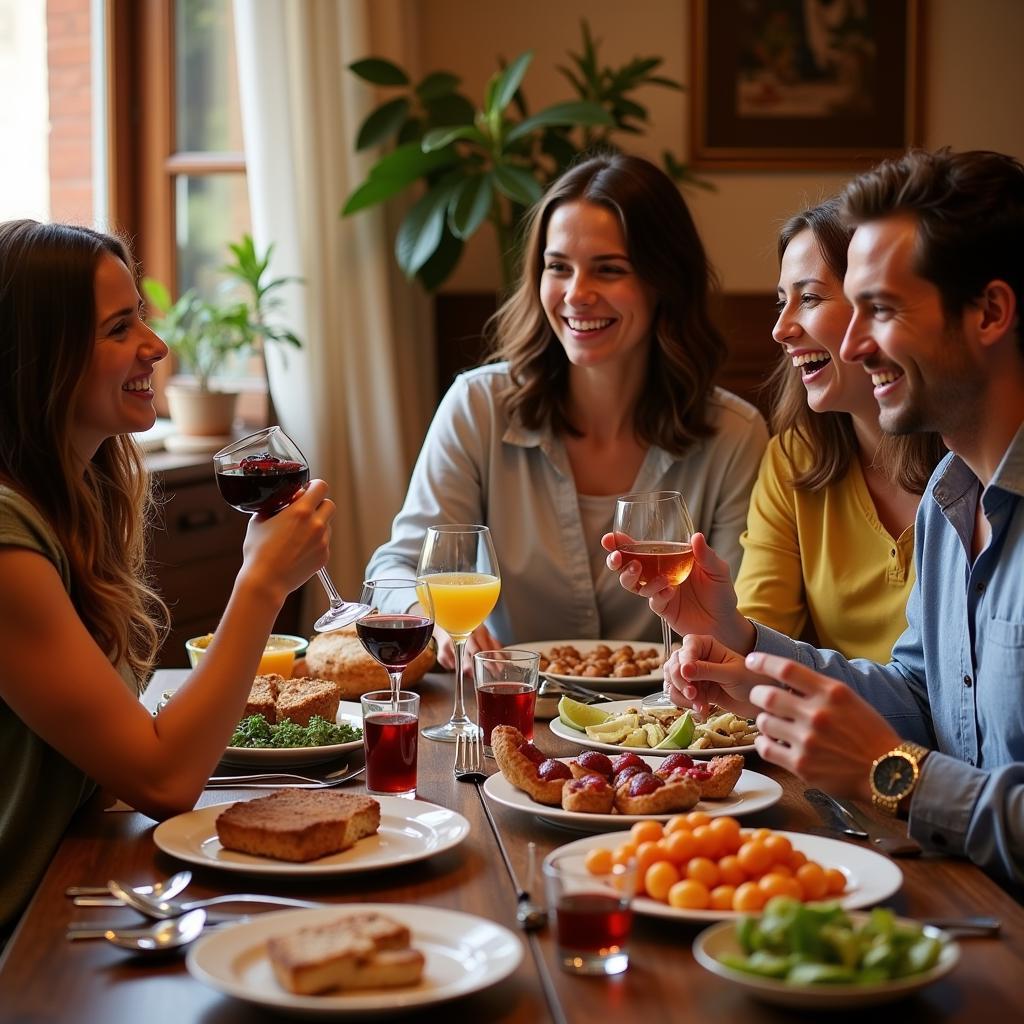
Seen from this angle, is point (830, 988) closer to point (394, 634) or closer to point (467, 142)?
point (394, 634)

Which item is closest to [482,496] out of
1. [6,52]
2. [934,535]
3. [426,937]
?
[934,535]

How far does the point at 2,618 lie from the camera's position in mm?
1454

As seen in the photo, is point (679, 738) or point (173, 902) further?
point (679, 738)

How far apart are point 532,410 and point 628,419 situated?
21cm

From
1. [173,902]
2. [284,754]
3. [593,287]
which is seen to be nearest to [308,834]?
[173,902]

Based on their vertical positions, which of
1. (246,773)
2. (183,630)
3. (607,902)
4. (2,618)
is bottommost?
(183,630)

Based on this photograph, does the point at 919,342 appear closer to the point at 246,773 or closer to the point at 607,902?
the point at 607,902

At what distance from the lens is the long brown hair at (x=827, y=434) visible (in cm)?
224

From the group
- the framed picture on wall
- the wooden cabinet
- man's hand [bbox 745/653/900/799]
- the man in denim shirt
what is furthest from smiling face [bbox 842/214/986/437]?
the framed picture on wall

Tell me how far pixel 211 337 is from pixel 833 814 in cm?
299

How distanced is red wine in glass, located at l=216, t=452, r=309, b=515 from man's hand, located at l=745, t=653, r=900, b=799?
0.64 meters

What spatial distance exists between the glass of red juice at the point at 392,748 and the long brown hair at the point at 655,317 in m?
1.35

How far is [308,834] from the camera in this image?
132cm

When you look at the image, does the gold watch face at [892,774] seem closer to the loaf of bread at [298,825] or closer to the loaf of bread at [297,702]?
the loaf of bread at [298,825]
